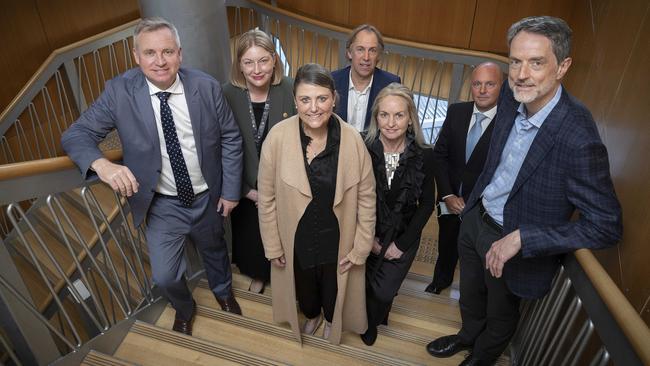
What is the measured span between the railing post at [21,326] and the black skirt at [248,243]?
1.17m

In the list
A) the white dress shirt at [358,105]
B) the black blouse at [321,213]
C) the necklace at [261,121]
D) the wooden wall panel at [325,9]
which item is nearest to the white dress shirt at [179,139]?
the necklace at [261,121]

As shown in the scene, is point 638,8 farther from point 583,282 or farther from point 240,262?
point 240,262

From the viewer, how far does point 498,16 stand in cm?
503

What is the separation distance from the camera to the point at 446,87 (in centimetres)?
591

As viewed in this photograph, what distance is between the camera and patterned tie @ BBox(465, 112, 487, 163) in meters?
2.40

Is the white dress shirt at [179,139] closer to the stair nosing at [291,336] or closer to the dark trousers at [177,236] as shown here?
the dark trousers at [177,236]

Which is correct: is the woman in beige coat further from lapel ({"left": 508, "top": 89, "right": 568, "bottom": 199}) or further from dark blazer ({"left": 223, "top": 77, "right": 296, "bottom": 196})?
lapel ({"left": 508, "top": 89, "right": 568, "bottom": 199})

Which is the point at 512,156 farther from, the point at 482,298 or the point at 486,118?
the point at 482,298

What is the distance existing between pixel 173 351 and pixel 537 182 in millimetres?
1941

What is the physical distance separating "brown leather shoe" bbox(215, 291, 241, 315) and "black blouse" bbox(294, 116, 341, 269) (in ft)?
2.31

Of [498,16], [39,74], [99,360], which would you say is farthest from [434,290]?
[39,74]

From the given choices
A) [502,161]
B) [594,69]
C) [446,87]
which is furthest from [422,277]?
[446,87]

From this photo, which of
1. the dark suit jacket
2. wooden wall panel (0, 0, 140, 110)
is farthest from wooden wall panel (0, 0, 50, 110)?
the dark suit jacket

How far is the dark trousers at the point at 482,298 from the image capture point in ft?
6.30
